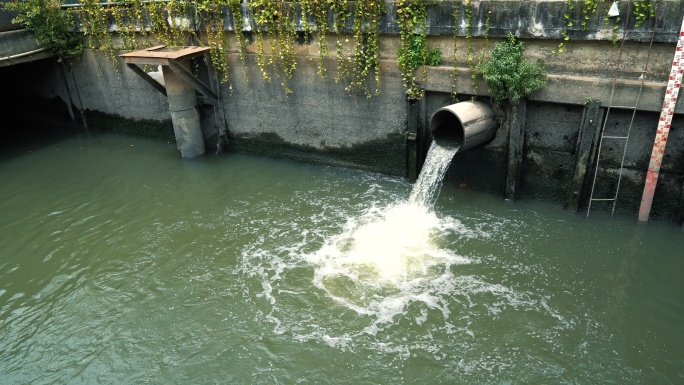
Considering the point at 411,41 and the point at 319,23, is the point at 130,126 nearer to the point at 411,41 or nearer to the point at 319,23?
the point at 319,23

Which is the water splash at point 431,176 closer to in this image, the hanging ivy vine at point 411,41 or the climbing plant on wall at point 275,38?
the hanging ivy vine at point 411,41

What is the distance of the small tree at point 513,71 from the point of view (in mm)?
8641

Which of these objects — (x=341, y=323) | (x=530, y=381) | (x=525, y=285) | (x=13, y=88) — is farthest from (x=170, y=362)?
(x=13, y=88)

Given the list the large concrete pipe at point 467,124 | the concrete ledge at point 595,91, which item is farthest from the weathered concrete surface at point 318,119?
the concrete ledge at point 595,91

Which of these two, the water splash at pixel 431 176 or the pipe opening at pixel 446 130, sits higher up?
the pipe opening at pixel 446 130

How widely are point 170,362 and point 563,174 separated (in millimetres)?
7199

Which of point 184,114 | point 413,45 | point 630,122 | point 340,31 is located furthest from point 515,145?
point 184,114

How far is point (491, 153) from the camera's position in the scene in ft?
32.5

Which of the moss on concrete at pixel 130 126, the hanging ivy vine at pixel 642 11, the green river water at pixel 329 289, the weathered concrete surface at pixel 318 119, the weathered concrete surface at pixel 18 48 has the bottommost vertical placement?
the green river water at pixel 329 289

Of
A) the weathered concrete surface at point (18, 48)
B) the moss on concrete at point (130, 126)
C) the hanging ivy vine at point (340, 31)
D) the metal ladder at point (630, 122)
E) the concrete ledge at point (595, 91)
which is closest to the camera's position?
the metal ladder at point (630, 122)

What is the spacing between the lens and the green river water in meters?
6.57

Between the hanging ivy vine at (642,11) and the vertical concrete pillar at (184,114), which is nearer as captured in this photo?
the hanging ivy vine at (642,11)

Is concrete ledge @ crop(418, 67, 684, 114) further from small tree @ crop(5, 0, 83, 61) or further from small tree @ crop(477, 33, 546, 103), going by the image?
small tree @ crop(5, 0, 83, 61)

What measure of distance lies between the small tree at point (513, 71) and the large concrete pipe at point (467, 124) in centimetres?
58
